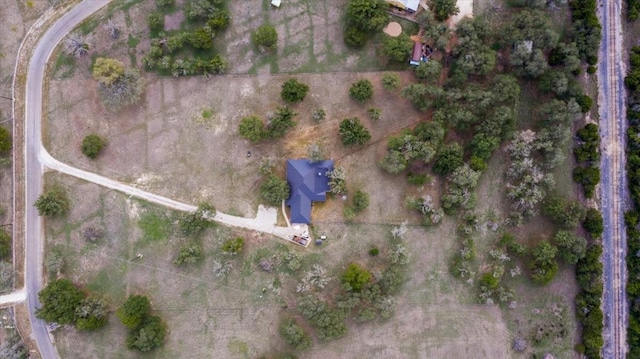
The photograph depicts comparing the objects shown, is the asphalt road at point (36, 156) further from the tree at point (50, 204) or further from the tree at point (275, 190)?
the tree at point (275, 190)

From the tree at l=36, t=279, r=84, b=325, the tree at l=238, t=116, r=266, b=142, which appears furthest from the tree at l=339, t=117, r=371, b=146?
the tree at l=36, t=279, r=84, b=325

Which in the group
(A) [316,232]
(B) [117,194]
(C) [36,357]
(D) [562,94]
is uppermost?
(D) [562,94]

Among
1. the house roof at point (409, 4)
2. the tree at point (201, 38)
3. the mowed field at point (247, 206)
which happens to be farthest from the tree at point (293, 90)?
the house roof at point (409, 4)

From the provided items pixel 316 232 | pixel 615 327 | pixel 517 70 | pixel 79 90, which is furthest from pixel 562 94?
pixel 79 90

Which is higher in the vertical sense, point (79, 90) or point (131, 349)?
point (79, 90)

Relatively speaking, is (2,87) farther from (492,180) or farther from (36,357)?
(492,180)

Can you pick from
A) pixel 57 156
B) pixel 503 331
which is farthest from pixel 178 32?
pixel 503 331

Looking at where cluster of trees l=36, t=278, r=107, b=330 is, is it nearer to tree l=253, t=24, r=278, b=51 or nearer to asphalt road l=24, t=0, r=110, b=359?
asphalt road l=24, t=0, r=110, b=359
